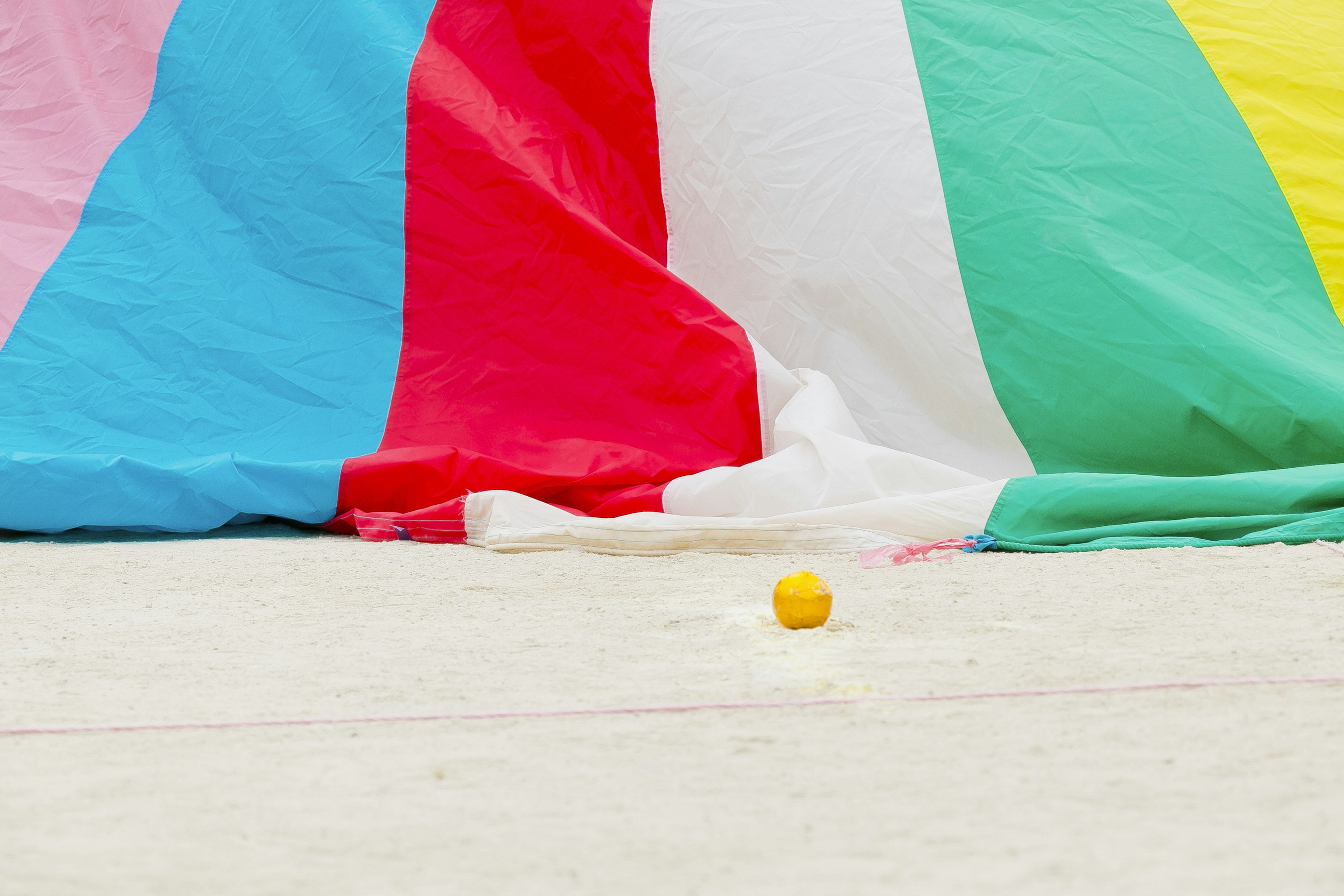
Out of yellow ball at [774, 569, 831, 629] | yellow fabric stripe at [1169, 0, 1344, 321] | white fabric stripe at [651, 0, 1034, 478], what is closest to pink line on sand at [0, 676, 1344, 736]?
yellow ball at [774, 569, 831, 629]

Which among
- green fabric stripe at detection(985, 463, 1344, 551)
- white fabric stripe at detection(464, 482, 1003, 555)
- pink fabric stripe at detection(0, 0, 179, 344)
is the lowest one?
white fabric stripe at detection(464, 482, 1003, 555)

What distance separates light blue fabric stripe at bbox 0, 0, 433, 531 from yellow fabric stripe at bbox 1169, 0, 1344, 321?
1360 millimetres

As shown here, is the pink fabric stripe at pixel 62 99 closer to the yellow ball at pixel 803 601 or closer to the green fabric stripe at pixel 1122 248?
the green fabric stripe at pixel 1122 248

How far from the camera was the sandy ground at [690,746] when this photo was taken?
0.56 meters

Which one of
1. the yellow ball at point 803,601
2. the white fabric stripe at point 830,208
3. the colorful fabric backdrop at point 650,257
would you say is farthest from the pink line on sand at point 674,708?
the white fabric stripe at point 830,208

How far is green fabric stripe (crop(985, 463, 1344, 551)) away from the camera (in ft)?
4.56

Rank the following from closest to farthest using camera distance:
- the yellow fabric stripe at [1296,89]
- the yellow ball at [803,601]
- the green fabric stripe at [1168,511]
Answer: the yellow ball at [803,601] < the green fabric stripe at [1168,511] < the yellow fabric stripe at [1296,89]

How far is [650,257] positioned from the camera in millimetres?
2021

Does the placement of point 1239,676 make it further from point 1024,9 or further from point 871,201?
point 1024,9

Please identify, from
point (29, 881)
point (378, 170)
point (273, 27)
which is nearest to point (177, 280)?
point (378, 170)

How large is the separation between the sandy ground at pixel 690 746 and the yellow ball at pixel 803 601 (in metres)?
0.02

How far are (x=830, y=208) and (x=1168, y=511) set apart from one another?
77cm

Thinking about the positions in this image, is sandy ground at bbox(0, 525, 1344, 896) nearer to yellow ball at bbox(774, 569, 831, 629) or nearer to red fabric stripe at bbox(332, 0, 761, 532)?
yellow ball at bbox(774, 569, 831, 629)

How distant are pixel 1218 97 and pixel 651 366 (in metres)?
1.03
